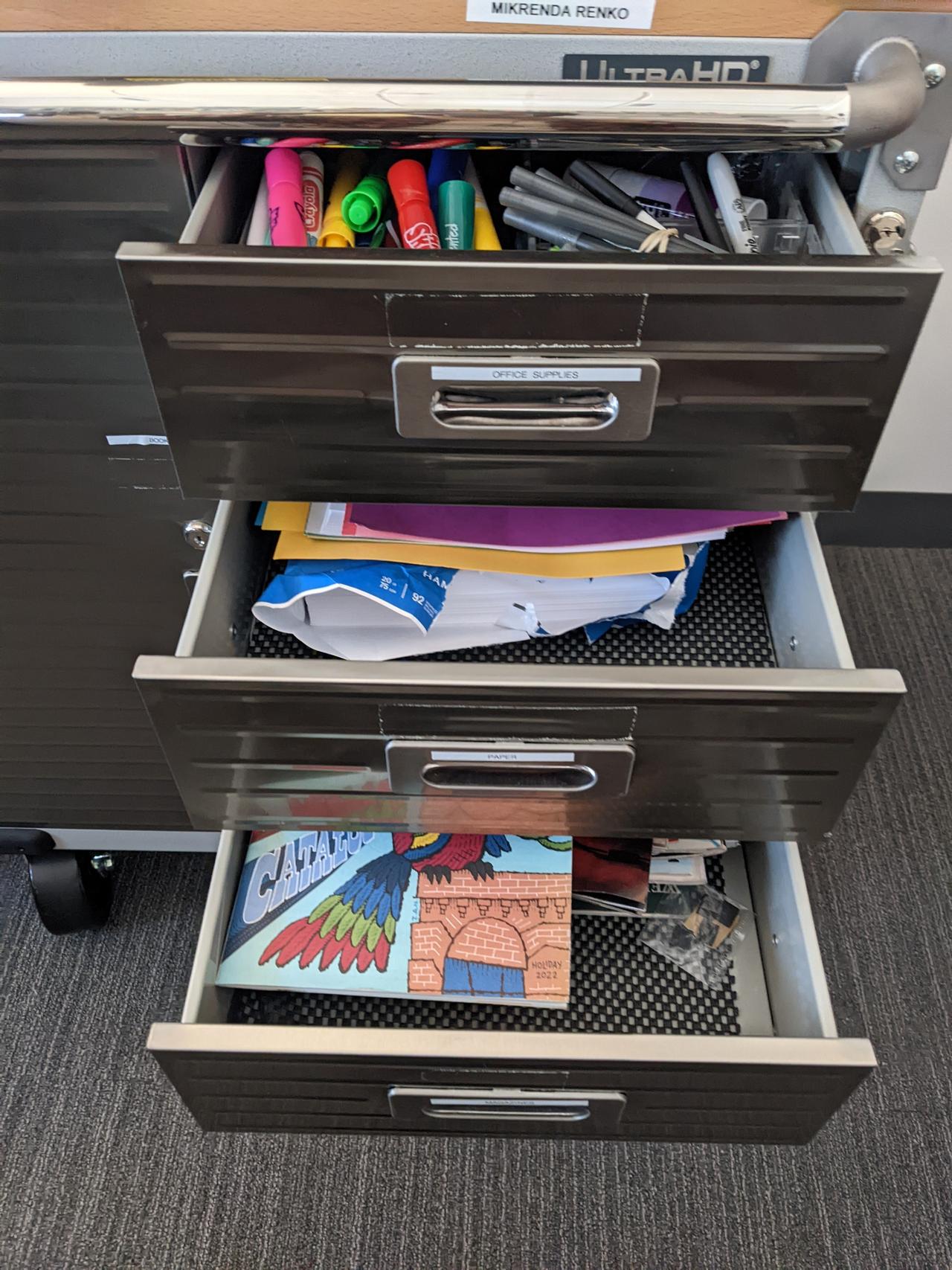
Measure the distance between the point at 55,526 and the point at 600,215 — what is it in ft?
1.56

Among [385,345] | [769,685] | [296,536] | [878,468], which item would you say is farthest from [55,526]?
[878,468]

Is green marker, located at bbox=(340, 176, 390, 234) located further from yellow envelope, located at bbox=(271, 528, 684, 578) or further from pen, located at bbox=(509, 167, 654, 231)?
yellow envelope, located at bbox=(271, 528, 684, 578)

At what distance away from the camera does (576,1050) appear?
0.70 m

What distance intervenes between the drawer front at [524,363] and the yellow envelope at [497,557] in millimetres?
94

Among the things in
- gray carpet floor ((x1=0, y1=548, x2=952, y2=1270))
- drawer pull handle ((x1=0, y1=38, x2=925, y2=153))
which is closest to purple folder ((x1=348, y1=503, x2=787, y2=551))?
drawer pull handle ((x1=0, y1=38, x2=925, y2=153))

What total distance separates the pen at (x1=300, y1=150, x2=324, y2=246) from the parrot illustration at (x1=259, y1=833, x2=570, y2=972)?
466mm

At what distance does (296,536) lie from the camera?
0.75m

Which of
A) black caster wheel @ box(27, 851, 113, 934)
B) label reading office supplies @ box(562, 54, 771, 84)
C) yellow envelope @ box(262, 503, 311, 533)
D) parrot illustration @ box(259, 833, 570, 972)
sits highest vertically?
label reading office supplies @ box(562, 54, 771, 84)

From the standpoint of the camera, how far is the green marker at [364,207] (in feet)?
2.22

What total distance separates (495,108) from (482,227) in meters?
0.15

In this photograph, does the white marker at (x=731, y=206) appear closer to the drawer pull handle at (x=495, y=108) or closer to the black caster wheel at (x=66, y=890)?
the drawer pull handle at (x=495, y=108)

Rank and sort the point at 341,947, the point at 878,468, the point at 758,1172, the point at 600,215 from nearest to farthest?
the point at 600,215 → the point at 341,947 → the point at 758,1172 → the point at 878,468

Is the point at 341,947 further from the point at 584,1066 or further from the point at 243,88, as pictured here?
the point at 243,88

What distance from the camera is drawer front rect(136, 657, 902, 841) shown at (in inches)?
24.9
